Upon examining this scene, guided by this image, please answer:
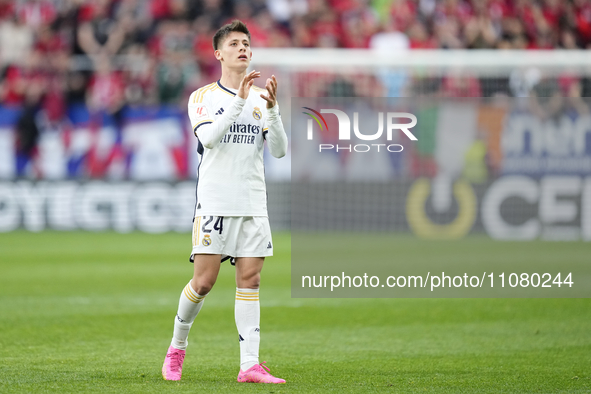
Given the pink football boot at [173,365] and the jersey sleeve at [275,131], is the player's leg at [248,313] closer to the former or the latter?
the pink football boot at [173,365]

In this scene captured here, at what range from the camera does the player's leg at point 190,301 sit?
5.66 m

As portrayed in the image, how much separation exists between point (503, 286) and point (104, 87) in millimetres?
10038

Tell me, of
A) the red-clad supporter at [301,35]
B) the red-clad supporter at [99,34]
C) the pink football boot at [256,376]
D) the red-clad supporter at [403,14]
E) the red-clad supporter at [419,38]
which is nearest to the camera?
the pink football boot at [256,376]

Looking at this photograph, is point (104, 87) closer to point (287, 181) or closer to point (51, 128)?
point (51, 128)

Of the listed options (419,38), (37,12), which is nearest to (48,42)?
(37,12)

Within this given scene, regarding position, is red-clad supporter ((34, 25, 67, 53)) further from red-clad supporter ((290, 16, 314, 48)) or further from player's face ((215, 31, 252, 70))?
player's face ((215, 31, 252, 70))

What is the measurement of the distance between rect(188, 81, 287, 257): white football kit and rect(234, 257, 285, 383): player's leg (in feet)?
0.28

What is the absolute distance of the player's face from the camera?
5699mm

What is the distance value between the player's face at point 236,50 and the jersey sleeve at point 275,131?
37 centimetres

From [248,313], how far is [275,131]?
3.88 feet

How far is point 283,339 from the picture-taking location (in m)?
7.69

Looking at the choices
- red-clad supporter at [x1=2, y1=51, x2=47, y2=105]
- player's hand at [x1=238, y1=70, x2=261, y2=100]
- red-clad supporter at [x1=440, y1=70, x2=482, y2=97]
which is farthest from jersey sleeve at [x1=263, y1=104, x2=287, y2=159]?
red-clad supporter at [x1=2, y1=51, x2=47, y2=105]

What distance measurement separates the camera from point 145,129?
17.9 meters

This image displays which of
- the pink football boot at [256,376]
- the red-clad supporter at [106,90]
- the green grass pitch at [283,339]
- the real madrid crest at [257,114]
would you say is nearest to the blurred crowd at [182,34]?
the red-clad supporter at [106,90]
